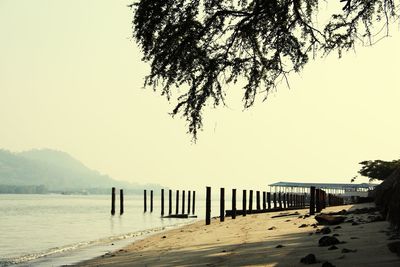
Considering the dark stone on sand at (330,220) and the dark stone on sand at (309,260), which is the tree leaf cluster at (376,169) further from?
the dark stone on sand at (309,260)

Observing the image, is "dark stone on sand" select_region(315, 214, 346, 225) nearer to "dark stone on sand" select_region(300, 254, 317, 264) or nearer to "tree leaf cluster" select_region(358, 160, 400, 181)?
"dark stone on sand" select_region(300, 254, 317, 264)

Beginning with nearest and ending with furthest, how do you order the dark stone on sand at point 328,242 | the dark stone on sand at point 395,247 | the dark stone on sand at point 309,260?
the dark stone on sand at point 395,247, the dark stone on sand at point 309,260, the dark stone on sand at point 328,242

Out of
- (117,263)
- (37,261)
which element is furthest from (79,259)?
(117,263)

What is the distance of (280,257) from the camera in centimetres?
932

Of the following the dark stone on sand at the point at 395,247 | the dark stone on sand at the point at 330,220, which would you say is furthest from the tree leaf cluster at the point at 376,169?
the dark stone on sand at the point at 395,247

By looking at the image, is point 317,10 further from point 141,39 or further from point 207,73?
point 141,39

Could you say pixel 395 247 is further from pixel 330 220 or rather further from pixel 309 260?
pixel 330 220

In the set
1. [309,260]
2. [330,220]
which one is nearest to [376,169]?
[330,220]

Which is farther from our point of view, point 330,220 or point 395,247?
point 330,220

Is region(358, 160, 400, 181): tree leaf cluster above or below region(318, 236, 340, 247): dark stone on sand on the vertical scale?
above

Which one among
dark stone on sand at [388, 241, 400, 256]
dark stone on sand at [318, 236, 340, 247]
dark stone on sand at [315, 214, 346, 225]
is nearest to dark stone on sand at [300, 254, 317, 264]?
dark stone on sand at [388, 241, 400, 256]

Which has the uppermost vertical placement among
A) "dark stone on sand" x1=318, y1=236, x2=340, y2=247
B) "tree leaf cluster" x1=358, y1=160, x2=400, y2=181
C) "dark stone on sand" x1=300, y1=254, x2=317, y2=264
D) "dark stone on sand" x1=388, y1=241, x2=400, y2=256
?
"tree leaf cluster" x1=358, y1=160, x2=400, y2=181

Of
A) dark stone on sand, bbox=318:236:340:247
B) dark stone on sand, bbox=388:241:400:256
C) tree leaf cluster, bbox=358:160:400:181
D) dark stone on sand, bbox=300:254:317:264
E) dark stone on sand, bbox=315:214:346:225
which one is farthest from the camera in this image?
tree leaf cluster, bbox=358:160:400:181

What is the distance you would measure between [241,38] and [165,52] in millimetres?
1951
